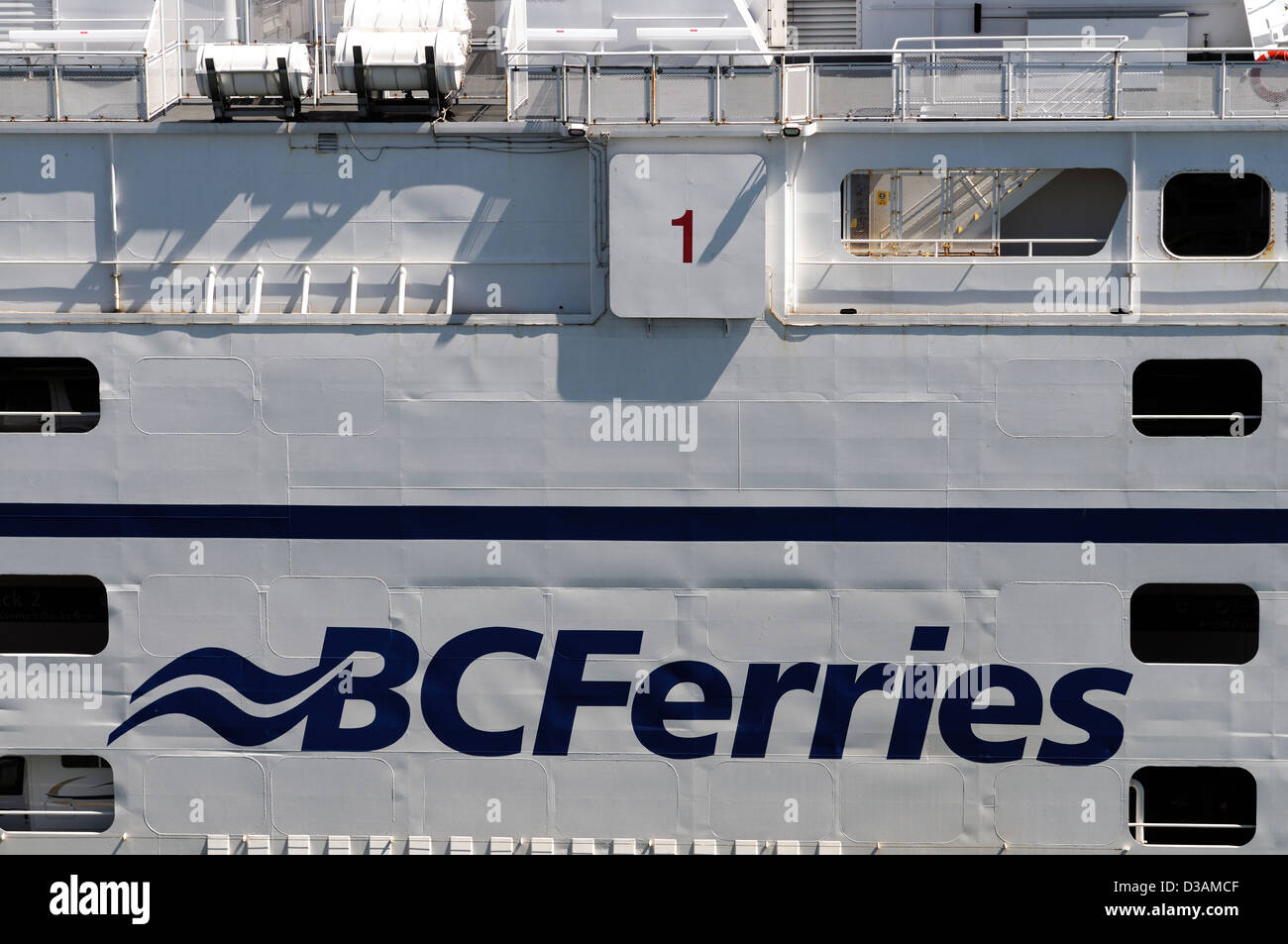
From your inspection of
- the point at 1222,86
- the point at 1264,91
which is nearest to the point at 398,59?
the point at 1222,86

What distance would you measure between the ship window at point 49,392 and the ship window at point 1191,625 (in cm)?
1144

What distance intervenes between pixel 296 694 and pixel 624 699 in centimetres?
329

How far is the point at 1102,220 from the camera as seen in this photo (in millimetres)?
12312

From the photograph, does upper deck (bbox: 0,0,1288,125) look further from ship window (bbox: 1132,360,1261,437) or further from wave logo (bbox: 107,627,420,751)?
wave logo (bbox: 107,627,420,751)

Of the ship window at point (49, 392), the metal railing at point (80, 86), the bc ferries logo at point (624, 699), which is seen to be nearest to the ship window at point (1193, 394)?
the bc ferries logo at point (624, 699)

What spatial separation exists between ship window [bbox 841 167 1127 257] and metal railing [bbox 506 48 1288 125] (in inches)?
30.1

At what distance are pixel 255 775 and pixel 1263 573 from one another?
33.2ft

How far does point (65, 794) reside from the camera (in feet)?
38.9

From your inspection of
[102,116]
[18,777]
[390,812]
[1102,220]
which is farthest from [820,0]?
[18,777]

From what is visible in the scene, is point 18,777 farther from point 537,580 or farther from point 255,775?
point 537,580

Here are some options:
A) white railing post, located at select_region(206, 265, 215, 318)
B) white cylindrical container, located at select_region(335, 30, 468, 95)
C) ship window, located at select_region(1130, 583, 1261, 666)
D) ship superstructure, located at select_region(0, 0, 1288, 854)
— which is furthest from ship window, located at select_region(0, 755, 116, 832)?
ship window, located at select_region(1130, 583, 1261, 666)

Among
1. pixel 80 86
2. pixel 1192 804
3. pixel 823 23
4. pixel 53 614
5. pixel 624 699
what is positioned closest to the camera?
pixel 624 699

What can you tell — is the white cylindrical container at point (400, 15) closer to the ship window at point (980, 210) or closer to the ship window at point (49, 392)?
the ship window at point (980, 210)

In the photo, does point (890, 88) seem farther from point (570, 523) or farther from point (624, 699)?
point (624, 699)
